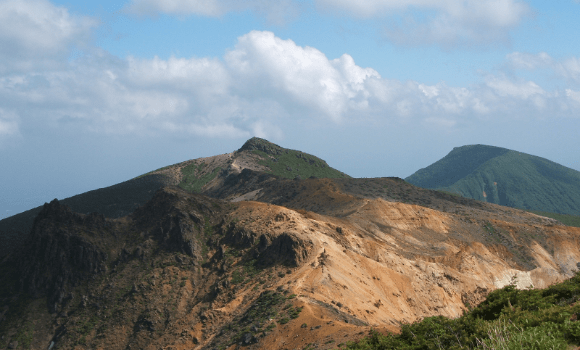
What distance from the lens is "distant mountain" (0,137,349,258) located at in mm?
135500

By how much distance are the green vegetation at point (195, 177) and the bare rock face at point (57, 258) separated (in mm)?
101665

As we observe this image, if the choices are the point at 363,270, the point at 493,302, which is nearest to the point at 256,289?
the point at 363,270

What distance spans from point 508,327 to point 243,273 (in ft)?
124

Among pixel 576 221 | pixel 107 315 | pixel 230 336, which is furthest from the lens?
pixel 576 221

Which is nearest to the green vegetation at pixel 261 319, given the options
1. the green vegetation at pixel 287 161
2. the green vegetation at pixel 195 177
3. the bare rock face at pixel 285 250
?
the bare rock face at pixel 285 250

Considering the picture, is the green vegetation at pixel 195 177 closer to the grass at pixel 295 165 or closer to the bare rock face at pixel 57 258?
the grass at pixel 295 165

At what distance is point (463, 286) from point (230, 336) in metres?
36.6

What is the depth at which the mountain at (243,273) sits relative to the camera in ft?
152

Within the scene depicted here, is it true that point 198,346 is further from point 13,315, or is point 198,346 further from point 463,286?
point 463,286

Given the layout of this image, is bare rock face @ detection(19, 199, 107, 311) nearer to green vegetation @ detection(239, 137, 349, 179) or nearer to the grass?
the grass

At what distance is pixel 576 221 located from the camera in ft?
537

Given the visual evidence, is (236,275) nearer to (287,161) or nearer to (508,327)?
(508,327)

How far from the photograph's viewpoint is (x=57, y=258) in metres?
60.3

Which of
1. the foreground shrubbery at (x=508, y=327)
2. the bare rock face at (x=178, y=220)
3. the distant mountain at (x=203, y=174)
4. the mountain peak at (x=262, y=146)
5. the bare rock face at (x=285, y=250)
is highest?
the mountain peak at (x=262, y=146)
